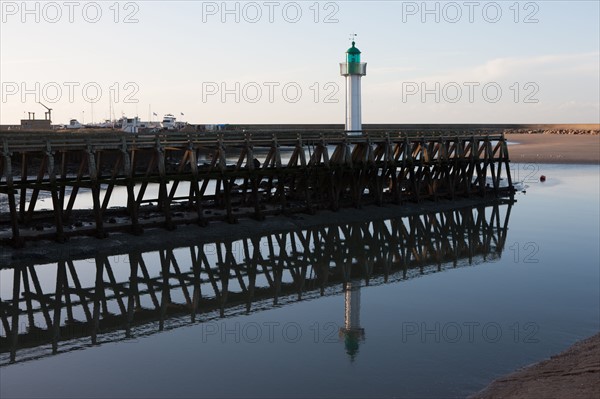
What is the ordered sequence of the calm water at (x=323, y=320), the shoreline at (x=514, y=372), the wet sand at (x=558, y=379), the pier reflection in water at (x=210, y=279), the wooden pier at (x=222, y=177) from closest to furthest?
the wet sand at (x=558, y=379)
the shoreline at (x=514, y=372)
the calm water at (x=323, y=320)
the pier reflection in water at (x=210, y=279)
the wooden pier at (x=222, y=177)

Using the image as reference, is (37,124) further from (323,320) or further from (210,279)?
(323,320)

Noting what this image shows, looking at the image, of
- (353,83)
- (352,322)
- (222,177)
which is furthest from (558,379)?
(353,83)

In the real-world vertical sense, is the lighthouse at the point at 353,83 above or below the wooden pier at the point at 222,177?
above

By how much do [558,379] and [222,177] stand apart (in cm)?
1790

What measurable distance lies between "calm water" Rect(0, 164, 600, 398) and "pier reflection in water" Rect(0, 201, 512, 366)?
0.21 feet

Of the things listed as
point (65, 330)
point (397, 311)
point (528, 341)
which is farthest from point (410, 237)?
point (65, 330)

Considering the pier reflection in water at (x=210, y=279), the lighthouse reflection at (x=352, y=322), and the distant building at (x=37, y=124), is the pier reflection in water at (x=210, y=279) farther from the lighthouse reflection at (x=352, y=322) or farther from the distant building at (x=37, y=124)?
the distant building at (x=37, y=124)

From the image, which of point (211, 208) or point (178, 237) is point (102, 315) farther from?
point (211, 208)

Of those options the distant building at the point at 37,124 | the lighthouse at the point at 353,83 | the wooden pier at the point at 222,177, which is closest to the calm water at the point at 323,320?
the wooden pier at the point at 222,177

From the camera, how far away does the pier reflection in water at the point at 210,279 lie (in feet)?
50.7

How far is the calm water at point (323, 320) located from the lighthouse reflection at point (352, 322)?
41 mm

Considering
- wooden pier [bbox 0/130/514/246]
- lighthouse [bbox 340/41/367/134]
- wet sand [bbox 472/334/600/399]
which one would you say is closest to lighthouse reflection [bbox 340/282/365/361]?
wet sand [bbox 472/334/600/399]

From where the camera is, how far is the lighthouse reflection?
45.9 ft

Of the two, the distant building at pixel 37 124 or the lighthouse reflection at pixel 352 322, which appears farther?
the distant building at pixel 37 124
